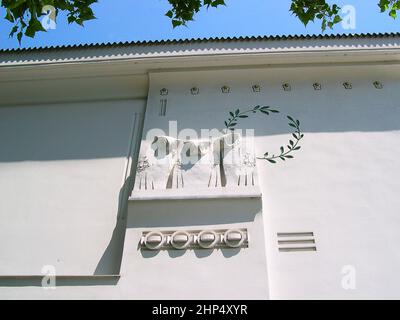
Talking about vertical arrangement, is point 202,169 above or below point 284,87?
below

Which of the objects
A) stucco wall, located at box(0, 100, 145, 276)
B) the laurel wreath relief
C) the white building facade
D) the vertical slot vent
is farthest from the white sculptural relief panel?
the vertical slot vent

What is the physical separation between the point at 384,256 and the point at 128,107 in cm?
306

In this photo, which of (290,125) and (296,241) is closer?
(296,241)

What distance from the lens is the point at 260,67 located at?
5.36m

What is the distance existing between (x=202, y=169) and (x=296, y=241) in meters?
1.07

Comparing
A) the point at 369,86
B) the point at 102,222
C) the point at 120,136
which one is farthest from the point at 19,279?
the point at 369,86

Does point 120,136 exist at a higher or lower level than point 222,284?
higher

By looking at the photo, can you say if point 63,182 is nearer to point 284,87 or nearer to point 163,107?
point 163,107

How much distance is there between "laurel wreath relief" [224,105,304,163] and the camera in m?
4.62

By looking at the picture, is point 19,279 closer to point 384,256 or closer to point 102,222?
point 102,222

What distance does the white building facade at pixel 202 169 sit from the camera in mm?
3678

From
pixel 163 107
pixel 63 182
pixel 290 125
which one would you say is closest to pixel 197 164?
pixel 163 107

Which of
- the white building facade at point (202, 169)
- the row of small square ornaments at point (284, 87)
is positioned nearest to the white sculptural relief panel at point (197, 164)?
the white building facade at point (202, 169)

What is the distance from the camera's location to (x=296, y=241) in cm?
397
